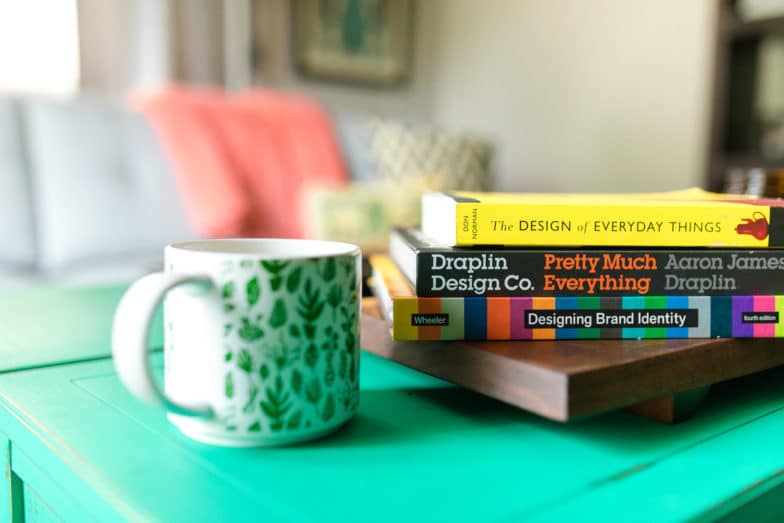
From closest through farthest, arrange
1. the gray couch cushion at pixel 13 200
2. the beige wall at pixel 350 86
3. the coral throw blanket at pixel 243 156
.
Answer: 1. the gray couch cushion at pixel 13 200
2. the coral throw blanket at pixel 243 156
3. the beige wall at pixel 350 86

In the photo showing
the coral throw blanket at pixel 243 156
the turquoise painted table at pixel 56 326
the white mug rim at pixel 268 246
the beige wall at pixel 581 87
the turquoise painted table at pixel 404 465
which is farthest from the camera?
the beige wall at pixel 581 87

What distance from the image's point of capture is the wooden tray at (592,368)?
0.41 m

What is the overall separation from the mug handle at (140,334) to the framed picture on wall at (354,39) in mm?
3143

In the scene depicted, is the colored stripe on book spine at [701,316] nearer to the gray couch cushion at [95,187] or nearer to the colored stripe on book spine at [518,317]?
the colored stripe on book spine at [518,317]

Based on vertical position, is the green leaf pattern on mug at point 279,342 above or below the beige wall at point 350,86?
below

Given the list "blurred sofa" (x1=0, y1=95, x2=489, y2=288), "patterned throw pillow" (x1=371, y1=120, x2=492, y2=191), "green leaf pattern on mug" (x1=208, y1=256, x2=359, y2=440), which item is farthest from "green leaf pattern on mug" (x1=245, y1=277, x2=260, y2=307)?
"patterned throw pillow" (x1=371, y1=120, x2=492, y2=191)

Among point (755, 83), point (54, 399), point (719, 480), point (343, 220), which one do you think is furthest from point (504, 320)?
point (755, 83)

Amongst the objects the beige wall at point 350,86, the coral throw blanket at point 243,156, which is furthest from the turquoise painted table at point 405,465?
the beige wall at point 350,86

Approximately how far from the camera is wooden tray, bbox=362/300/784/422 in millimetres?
410

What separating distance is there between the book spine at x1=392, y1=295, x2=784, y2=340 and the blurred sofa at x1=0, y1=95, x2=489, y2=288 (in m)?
1.26

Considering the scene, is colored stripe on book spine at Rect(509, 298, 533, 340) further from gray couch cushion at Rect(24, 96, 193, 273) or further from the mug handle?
gray couch cushion at Rect(24, 96, 193, 273)

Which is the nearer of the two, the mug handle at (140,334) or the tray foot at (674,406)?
the mug handle at (140,334)

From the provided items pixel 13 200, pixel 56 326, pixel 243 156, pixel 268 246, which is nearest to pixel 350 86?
pixel 243 156

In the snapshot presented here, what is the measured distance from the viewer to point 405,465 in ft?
1.34
